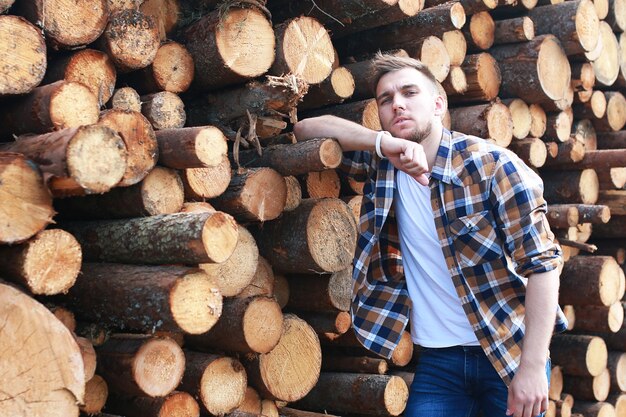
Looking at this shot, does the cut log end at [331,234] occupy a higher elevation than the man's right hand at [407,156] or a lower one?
lower

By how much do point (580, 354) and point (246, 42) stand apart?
3233 millimetres

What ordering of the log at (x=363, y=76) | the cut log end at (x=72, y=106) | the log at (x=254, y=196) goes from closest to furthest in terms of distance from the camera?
the cut log end at (x=72, y=106)
the log at (x=254, y=196)
the log at (x=363, y=76)

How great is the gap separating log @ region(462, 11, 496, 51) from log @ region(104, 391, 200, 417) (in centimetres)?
297

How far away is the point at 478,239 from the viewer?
3080 millimetres

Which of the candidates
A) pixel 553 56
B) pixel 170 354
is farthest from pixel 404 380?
pixel 553 56

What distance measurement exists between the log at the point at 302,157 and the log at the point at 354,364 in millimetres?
1322

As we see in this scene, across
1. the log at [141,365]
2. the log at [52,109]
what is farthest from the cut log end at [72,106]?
the log at [141,365]

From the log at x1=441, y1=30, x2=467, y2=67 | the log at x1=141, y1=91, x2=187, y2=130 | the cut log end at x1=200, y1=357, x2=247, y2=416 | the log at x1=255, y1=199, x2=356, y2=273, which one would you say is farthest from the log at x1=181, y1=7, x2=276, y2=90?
the log at x1=441, y1=30, x2=467, y2=67

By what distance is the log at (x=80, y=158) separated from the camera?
250 centimetres

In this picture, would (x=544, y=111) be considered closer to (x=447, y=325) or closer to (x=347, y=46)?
(x=347, y=46)

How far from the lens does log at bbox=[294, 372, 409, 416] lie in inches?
159

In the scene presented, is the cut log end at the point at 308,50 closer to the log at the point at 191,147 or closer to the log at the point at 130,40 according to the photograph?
the log at the point at 130,40

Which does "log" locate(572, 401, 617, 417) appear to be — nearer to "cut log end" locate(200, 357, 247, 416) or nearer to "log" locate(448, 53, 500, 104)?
"log" locate(448, 53, 500, 104)

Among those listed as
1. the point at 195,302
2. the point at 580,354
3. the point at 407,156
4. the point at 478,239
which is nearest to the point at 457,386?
the point at 478,239
